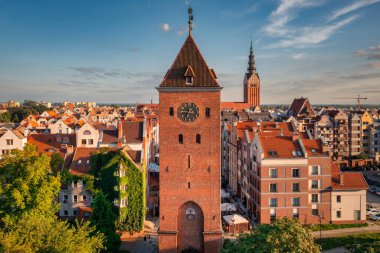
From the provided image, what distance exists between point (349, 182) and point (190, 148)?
32216 millimetres

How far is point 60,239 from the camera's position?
2944cm

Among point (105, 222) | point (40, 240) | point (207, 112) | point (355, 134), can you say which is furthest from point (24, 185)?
point (355, 134)

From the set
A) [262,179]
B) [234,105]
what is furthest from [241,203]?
Answer: [234,105]

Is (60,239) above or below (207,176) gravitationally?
below

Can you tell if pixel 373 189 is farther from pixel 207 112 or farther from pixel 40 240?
pixel 40 240

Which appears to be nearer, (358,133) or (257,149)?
(257,149)

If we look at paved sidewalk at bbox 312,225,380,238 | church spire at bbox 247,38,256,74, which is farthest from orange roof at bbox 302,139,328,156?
church spire at bbox 247,38,256,74

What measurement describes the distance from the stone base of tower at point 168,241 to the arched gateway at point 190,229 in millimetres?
835

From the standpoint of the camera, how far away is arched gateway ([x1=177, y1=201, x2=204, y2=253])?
128 ft

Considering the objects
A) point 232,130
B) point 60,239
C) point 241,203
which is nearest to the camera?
point 60,239

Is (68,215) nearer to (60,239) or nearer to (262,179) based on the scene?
(60,239)

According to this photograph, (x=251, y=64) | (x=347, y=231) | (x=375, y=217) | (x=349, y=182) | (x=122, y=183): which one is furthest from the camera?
(x=251, y=64)

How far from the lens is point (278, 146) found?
55.6 metres

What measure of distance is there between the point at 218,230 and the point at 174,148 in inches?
407
